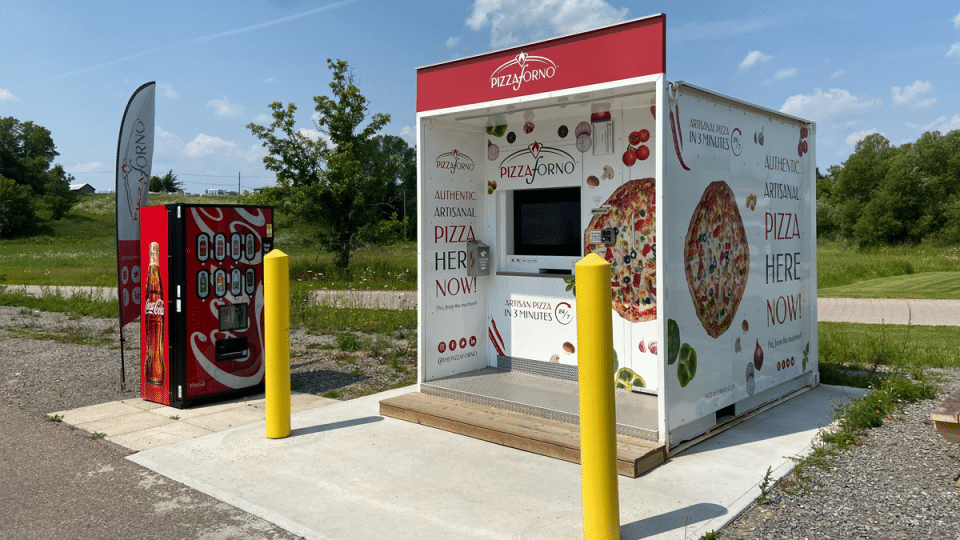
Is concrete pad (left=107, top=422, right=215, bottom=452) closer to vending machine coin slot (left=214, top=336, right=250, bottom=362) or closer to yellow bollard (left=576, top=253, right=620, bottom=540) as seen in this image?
vending machine coin slot (left=214, top=336, right=250, bottom=362)

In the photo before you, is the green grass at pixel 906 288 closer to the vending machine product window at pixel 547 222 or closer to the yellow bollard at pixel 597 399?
the vending machine product window at pixel 547 222

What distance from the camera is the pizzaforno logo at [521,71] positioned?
17.7ft

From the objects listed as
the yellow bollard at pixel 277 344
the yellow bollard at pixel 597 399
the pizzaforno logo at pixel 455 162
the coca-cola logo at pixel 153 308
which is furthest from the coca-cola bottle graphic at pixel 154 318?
the yellow bollard at pixel 597 399

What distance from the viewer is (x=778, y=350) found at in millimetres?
6383

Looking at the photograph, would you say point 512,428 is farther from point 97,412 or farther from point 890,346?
point 890,346

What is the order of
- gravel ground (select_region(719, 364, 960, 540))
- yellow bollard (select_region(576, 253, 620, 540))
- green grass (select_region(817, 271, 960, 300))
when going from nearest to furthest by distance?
yellow bollard (select_region(576, 253, 620, 540)) → gravel ground (select_region(719, 364, 960, 540)) → green grass (select_region(817, 271, 960, 300))

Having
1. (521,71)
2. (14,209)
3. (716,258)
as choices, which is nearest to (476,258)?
(521,71)

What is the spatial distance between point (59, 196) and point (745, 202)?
77.9 metres

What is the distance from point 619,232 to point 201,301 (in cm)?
406

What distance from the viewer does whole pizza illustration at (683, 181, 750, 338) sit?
5.16 meters

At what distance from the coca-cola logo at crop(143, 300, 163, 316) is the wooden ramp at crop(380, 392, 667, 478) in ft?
7.79

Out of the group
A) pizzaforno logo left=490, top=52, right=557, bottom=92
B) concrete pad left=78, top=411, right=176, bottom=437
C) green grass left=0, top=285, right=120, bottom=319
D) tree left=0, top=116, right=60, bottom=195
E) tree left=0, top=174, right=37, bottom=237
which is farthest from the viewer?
tree left=0, top=116, right=60, bottom=195

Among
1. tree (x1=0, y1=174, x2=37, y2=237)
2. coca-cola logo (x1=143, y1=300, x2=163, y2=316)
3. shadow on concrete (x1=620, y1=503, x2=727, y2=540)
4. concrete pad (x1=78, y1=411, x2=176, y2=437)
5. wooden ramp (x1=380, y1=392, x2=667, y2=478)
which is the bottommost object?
shadow on concrete (x1=620, y1=503, x2=727, y2=540)

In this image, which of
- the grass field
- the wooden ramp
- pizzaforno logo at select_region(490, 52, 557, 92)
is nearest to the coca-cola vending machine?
the wooden ramp
